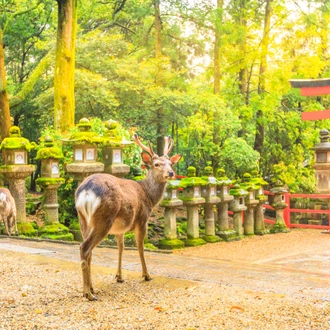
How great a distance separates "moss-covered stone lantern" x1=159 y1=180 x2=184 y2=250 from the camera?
1121 centimetres

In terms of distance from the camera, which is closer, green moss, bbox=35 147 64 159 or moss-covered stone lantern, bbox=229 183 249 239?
green moss, bbox=35 147 64 159

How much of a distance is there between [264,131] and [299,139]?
6.43ft

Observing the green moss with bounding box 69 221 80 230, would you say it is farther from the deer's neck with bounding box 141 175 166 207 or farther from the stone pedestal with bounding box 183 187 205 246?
the deer's neck with bounding box 141 175 166 207

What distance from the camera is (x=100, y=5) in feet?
70.0

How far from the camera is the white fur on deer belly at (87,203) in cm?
494

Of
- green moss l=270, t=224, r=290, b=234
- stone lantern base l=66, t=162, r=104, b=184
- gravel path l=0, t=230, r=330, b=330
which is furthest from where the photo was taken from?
green moss l=270, t=224, r=290, b=234

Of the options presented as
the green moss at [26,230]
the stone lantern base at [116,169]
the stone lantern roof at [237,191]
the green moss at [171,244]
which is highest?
the stone lantern base at [116,169]

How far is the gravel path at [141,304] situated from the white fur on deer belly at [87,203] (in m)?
0.79

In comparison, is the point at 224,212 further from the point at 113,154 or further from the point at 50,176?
the point at 50,176

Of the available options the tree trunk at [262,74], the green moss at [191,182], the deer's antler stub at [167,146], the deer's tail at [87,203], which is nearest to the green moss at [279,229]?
the green moss at [191,182]

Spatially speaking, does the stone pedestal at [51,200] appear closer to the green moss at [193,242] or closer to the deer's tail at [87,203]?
the green moss at [193,242]

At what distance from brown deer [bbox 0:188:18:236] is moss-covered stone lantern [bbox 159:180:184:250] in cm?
316

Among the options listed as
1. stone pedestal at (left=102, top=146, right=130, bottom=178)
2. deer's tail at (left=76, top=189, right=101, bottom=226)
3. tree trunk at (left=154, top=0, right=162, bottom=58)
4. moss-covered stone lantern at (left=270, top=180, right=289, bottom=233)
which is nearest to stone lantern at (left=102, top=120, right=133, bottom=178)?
stone pedestal at (left=102, top=146, right=130, bottom=178)

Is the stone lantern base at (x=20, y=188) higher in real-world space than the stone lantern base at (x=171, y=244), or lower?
higher
